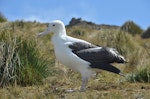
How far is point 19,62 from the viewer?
8.27m

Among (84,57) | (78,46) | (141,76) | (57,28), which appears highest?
(57,28)

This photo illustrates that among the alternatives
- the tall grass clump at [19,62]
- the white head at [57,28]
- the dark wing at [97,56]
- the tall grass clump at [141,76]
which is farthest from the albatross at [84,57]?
the tall grass clump at [141,76]

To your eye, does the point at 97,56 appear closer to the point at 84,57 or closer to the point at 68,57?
the point at 84,57

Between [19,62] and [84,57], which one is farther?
[19,62]

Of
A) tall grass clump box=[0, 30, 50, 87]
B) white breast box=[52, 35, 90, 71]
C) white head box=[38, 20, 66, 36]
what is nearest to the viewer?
white breast box=[52, 35, 90, 71]

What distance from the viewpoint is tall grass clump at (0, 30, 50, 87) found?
8.25 metres

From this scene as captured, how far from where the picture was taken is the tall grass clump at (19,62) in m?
8.25

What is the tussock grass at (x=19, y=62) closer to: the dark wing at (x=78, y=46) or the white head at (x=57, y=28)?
the white head at (x=57, y=28)

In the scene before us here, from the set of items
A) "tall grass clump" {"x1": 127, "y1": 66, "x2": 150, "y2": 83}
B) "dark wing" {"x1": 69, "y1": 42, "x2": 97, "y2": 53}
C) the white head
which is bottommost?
"tall grass clump" {"x1": 127, "y1": 66, "x2": 150, "y2": 83}

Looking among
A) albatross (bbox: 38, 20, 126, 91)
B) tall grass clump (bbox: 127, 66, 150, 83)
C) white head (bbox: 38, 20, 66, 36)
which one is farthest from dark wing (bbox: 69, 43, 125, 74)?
tall grass clump (bbox: 127, 66, 150, 83)

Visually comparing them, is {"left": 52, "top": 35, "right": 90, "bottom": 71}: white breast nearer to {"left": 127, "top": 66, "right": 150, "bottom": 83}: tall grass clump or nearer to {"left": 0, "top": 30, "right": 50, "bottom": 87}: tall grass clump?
{"left": 0, "top": 30, "right": 50, "bottom": 87}: tall grass clump

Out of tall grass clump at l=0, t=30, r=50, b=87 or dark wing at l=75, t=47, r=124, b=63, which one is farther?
tall grass clump at l=0, t=30, r=50, b=87

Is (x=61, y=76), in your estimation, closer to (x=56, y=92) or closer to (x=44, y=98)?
(x=56, y=92)

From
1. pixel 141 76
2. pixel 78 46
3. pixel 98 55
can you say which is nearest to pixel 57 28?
pixel 78 46
